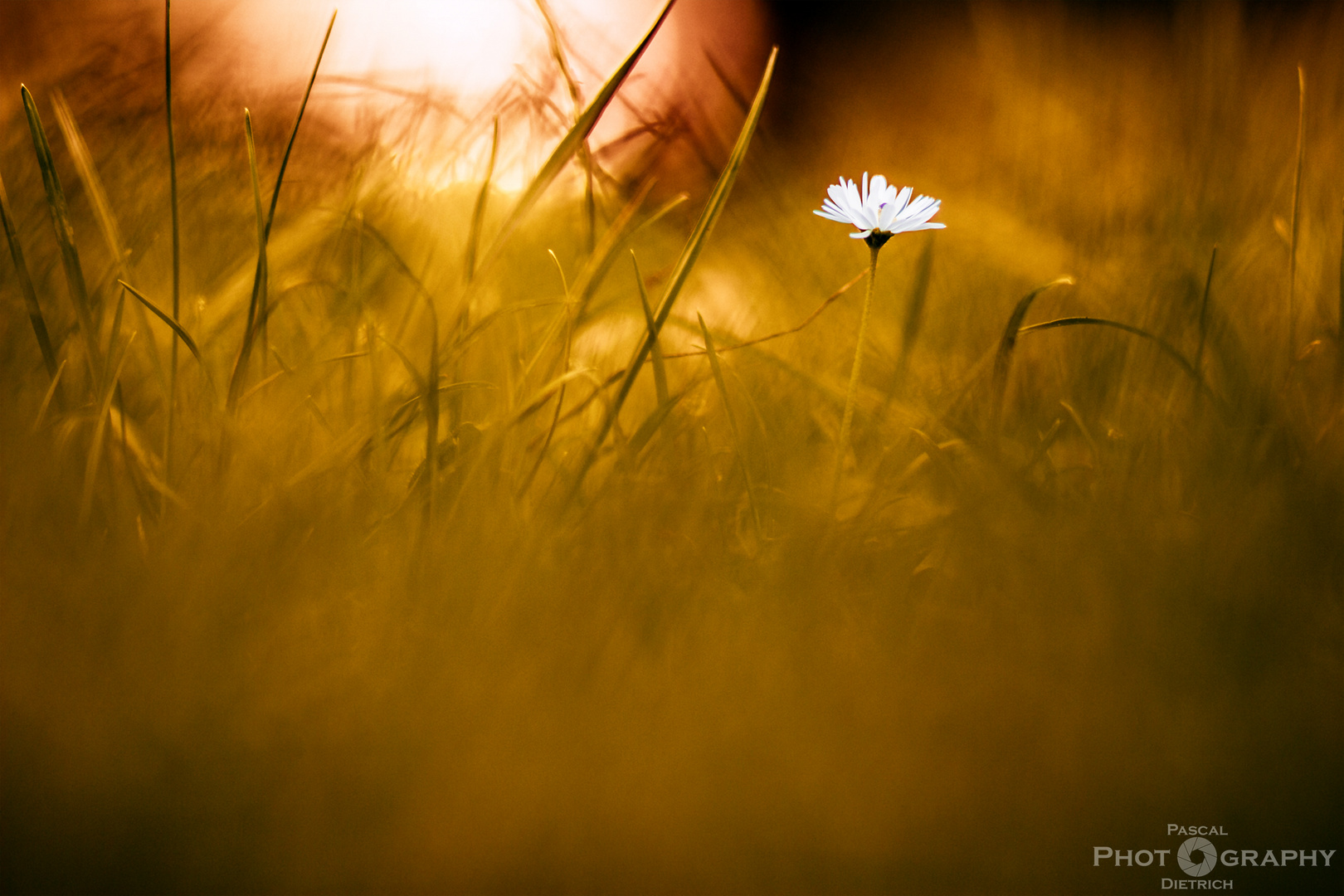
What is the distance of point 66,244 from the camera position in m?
0.41

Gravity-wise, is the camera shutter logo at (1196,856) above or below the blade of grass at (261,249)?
below

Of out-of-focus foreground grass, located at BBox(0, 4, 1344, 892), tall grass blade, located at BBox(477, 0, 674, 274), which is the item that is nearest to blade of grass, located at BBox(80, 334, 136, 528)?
out-of-focus foreground grass, located at BBox(0, 4, 1344, 892)

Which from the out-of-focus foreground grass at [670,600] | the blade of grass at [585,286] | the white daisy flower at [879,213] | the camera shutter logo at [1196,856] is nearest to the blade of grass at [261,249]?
the out-of-focus foreground grass at [670,600]

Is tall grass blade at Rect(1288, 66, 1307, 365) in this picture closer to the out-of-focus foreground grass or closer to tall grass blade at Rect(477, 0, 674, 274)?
the out-of-focus foreground grass

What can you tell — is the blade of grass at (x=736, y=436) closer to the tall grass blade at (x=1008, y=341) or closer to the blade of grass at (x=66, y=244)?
the tall grass blade at (x=1008, y=341)

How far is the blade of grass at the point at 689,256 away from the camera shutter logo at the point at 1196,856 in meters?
0.29

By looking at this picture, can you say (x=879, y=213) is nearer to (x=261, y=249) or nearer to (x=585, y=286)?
(x=585, y=286)

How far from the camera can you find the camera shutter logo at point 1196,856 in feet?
0.85

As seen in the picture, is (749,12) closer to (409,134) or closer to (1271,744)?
(409,134)

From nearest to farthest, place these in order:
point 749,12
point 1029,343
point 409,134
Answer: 1. point 1029,343
2. point 409,134
3. point 749,12

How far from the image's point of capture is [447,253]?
0.69 m

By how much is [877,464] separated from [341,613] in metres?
0.31

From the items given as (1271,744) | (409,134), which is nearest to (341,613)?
(1271,744)

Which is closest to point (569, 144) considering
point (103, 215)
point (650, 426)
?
point (650, 426)
